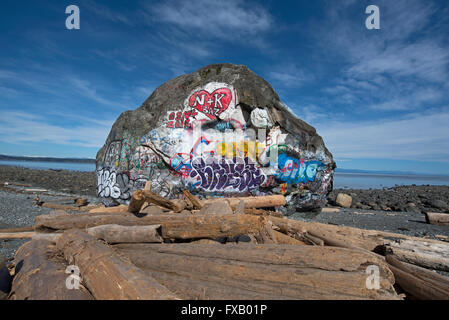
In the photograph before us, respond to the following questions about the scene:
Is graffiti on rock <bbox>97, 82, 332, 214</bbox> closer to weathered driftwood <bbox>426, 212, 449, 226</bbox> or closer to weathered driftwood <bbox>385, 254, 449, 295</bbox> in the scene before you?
weathered driftwood <bbox>426, 212, 449, 226</bbox>

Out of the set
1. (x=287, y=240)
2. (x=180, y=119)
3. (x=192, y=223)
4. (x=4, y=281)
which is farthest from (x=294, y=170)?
(x=4, y=281)

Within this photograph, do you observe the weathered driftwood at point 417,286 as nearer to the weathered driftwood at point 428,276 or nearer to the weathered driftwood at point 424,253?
the weathered driftwood at point 428,276

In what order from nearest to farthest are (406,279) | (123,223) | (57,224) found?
(406,279)
(123,223)
(57,224)

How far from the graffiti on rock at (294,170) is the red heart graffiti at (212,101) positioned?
11.8 feet

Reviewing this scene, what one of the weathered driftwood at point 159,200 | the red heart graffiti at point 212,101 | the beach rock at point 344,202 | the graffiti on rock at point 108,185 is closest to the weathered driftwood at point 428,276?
the weathered driftwood at point 159,200

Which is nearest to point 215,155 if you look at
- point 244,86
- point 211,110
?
point 211,110

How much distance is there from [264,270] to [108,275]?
5.37 ft

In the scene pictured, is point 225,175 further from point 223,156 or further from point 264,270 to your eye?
point 264,270

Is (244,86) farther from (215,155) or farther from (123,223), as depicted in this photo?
(123,223)

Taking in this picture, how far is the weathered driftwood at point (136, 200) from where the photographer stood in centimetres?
374

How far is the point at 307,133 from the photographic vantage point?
36.9 feet
